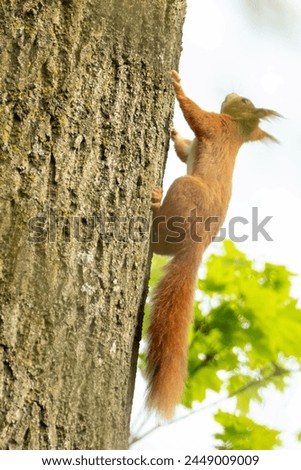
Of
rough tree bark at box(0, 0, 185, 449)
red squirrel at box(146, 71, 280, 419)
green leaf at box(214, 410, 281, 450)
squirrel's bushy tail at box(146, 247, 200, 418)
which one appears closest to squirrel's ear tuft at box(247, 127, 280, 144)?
red squirrel at box(146, 71, 280, 419)

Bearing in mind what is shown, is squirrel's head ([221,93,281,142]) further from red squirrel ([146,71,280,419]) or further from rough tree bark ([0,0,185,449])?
rough tree bark ([0,0,185,449])

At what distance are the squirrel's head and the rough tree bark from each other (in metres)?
2.33

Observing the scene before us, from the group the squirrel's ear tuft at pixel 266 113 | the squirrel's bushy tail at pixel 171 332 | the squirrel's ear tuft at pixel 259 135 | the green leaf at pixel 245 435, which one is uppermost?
the squirrel's ear tuft at pixel 266 113

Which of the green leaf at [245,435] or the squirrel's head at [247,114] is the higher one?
the squirrel's head at [247,114]

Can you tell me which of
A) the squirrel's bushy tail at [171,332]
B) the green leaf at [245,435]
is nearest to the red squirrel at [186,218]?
the squirrel's bushy tail at [171,332]

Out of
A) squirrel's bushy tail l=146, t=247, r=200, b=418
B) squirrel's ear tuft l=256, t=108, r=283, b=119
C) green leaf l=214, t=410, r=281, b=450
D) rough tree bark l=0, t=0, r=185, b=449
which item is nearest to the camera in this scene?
rough tree bark l=0, t=0, r=185, b=449

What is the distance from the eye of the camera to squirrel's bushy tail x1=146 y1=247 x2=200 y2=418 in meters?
2.53

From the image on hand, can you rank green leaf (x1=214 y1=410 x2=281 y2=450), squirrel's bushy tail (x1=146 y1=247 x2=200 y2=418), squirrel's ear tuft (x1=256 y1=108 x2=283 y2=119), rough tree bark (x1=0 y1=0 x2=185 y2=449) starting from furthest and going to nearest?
squirrel's ear tuft (x1=256 y1=108 x2=283 y2=119) < green leaf (x1=214 y1=410 x2=281 y2=450) < squirrel's bushy tail (x1=146 y1=247 x2=200 y2=418) < rough tree bark (x1=0 y1=0 x2=185 y2=449)

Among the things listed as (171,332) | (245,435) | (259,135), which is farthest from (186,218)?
(259,135)

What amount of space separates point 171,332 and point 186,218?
2.59 ft

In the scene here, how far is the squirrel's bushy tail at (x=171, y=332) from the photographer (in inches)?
99.7

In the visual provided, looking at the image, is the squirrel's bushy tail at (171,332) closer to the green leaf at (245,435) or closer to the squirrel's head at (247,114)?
the green leaf at (245,435)

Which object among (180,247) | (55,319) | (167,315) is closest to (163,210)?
(180,247)

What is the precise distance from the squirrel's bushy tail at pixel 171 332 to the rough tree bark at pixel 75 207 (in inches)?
16.5
